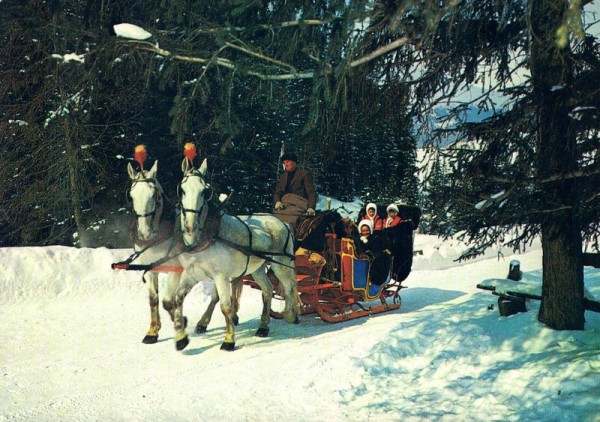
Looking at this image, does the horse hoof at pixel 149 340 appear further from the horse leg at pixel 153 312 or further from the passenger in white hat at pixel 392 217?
the passenger in white hat at pixel 392 217

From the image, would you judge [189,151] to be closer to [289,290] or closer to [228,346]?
[228,346]

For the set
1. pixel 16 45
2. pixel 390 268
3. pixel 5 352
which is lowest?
pixel 5 352

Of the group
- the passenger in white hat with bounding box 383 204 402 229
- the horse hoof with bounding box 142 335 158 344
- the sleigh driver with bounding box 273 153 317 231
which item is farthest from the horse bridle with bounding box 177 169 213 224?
the passenger in white hat with bounding box 383 204 402 229

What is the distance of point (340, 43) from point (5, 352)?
20.0 feet

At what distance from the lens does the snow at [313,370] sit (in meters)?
5.34

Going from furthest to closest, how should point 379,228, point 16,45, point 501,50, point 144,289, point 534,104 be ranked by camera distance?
point 16,45 → point 144,289 → point 379,228 → point 501,50 → point 534,104

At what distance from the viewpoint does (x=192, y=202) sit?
722 cm

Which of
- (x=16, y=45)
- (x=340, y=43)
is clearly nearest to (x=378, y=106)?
(x=340, y=43)

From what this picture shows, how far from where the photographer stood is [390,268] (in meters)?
10.4

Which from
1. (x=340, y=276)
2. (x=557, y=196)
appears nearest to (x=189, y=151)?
(x=340, y=276)

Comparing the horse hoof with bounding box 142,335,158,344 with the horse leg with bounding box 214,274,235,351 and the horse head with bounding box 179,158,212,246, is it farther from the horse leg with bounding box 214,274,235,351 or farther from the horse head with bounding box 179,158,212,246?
the horse head with bounding box 179,158,212,246

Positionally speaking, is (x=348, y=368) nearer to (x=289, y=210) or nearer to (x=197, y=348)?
(x=197, y=348)

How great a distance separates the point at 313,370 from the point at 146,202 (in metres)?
2.83

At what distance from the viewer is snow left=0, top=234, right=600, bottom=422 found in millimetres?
5336
